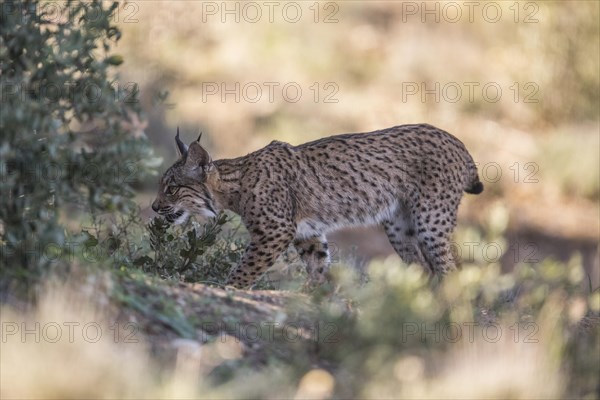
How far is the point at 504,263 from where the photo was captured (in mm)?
14422

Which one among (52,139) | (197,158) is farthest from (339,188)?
(52,139)

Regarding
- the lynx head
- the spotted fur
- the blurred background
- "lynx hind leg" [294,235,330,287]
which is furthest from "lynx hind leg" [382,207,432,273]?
the blurred background

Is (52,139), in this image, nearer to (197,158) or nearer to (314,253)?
(197,158)

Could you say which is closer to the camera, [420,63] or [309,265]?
[309,265]

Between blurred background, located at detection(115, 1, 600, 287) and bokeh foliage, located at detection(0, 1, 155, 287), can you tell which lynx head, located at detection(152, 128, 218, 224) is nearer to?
bokeh foliage, located at detection(0, 1, 155, 287)

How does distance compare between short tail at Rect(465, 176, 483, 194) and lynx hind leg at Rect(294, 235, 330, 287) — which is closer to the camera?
lynx hind leg at Rect(294, 235, 330, 287)

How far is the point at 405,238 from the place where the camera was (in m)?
8.77

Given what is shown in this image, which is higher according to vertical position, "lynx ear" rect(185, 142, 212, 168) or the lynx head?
"lynx ear" rect(185, 142, 212, 168)

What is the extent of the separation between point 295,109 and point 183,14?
386cm

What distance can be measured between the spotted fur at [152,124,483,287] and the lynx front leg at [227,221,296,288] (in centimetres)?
6

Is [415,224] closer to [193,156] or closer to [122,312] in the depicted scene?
[193,156]

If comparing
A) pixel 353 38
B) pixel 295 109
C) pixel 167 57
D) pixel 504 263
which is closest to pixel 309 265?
pixel 504 263

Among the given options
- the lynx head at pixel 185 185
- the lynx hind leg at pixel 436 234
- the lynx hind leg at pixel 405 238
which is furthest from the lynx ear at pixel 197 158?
the lynx hind leg at pixel 436 234

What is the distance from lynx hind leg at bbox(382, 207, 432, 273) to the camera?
8703 millimetres
